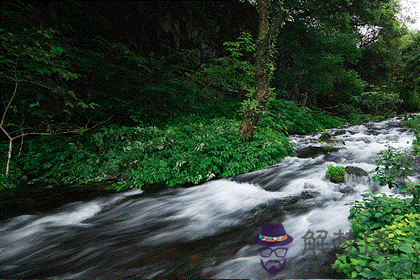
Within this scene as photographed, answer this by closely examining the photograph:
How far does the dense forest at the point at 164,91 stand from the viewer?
18.2ft

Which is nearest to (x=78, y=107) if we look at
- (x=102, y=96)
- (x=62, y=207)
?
(x=102, y=96)

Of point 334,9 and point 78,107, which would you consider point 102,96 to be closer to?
point 78,107

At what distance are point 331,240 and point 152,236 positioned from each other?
2666mm

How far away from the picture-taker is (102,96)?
873 centimetres

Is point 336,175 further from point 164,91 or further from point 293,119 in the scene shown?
point 293,119

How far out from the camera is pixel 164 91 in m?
9.80

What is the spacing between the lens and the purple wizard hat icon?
3.11 metres

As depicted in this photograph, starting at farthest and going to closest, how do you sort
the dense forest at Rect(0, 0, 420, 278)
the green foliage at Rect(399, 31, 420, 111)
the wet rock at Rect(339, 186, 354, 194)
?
the green foliage at Rect(399, 31, 420, 111), the dense forest at Rect(0, 0, 420, 278), the wet rock at Rect(339, 186, 354, 194)

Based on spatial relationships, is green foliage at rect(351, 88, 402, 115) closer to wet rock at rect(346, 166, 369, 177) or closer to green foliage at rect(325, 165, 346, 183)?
wet rock at rect(346, 166, 369, 177)

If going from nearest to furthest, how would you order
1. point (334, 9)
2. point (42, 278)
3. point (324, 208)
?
1. point (42, 278)
2. point (324, 208)
3. point (334, 9)

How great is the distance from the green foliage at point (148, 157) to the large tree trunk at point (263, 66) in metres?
0.51

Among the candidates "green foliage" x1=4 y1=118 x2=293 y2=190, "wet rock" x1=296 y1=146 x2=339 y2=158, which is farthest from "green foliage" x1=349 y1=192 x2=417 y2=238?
"wet rock" x1=296 y1=146 x2=339 y2=158

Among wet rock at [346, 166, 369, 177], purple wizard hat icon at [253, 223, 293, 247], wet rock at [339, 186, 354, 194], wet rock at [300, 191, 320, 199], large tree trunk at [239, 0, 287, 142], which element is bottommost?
wet rock at [339, 186, 354, 194]

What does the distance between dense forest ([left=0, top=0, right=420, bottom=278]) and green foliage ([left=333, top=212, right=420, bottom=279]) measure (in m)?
0.06
